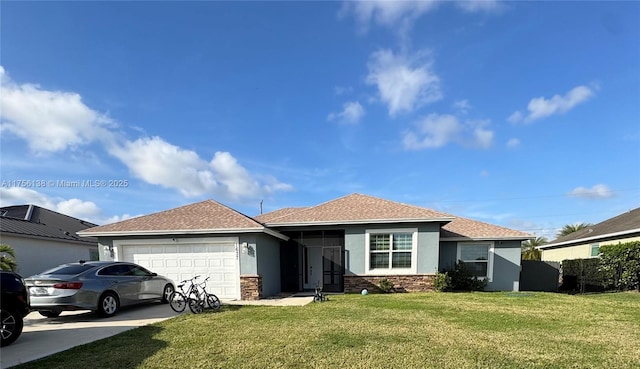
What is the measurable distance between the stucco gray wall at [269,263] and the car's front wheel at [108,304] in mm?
4506

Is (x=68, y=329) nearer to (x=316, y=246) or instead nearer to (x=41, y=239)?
(x=316, y=246)

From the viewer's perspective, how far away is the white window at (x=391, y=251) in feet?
42.8

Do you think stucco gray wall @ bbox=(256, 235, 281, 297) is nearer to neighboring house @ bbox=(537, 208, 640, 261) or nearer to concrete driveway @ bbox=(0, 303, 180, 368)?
concrete driveway @ bbox=(0, 303, 180, 368)

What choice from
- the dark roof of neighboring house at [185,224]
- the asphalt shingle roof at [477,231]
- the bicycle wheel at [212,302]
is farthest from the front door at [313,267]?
the bicycle wheel at [212,302]

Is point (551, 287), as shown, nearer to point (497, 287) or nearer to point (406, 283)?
point (497, 287)

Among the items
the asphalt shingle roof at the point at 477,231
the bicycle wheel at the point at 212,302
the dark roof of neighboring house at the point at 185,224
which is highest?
the dark roof of neighboring house at the point at 185,224

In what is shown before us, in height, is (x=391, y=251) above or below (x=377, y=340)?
above

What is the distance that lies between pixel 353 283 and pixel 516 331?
730cm

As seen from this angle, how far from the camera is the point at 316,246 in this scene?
15.3 metres

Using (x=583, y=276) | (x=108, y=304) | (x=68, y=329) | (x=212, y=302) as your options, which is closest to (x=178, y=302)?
(x=212, y=302)

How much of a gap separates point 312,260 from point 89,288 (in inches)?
356

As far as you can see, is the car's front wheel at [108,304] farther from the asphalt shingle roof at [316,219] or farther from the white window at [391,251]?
the white window at [391,251]

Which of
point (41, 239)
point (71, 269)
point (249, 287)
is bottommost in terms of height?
point (249, 287)

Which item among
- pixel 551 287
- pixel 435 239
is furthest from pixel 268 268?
pixel 551 287
